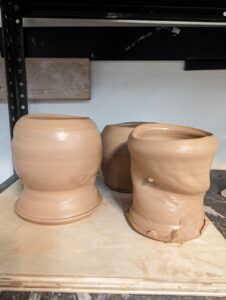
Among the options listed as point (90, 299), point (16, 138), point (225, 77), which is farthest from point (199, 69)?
point (90, 299)

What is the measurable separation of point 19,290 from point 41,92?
664 millimetres

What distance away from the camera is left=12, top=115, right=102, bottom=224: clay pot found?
48cm

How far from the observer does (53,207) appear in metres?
0.51

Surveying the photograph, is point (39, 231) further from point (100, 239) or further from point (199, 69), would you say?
point (199, 69)

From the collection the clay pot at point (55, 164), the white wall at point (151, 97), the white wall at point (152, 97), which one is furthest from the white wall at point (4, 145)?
the clay pot at point (55, 164)

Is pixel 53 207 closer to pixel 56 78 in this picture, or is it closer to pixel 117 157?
pixel 117 157

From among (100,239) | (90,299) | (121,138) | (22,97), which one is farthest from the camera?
(22,97)

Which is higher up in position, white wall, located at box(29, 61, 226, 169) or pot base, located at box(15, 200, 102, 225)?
white wall, located at box(29, 61, 226, 169)

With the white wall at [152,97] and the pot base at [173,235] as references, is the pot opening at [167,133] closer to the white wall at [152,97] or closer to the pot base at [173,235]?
the pot base at [173,235]

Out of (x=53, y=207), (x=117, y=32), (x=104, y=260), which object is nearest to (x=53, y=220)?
(x=53, y=207)

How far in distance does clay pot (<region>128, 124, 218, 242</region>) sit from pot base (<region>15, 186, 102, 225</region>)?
Answer: 0.12 metres

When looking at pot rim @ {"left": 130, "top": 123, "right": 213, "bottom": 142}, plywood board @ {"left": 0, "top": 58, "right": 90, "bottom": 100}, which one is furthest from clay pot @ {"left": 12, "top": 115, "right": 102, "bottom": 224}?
plywood board @ {"left": 0, "top": 58, "right": 90, "bottom": 100}

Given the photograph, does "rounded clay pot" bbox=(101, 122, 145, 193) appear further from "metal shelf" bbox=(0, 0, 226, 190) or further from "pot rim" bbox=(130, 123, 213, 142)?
"metal shelf" bbox=(0, 0, 226, 190)

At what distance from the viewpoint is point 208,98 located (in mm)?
921
